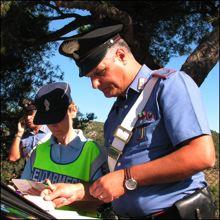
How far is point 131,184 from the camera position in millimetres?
1561

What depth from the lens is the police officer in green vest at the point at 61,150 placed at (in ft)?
6.92

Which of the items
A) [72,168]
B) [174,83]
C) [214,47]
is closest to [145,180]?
[174,83]

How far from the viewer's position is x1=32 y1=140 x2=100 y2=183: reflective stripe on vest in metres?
2.10

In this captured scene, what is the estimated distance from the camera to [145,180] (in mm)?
1547

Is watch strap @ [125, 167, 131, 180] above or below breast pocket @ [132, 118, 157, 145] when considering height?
below

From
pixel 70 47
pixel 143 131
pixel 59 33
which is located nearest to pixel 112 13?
pixel 59 33

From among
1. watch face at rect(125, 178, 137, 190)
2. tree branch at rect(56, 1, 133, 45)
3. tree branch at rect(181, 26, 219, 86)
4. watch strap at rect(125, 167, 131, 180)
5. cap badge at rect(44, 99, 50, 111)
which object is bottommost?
watch face at rect(125, 178, 137, 190)

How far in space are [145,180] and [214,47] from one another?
4.75 metres

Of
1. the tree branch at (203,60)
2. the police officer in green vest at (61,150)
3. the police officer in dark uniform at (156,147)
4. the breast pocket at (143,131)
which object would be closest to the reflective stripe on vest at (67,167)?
the police officer in green vest at (61,150)

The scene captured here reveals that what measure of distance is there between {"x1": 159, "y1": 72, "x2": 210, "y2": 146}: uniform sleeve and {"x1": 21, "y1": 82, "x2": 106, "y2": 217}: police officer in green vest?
613mm

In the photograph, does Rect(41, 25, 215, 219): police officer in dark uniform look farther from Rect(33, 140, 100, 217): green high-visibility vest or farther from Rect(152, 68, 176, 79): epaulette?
Rect(33, 140, 100, 217): green high-visibility vest

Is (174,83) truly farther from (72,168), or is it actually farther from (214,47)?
(214,47)

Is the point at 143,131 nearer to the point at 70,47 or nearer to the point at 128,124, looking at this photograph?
the point at 128,124

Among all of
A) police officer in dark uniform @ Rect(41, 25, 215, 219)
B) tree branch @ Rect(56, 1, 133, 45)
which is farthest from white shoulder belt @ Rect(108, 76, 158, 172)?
tree branch @ Rect(56, 1, 133, 45)
